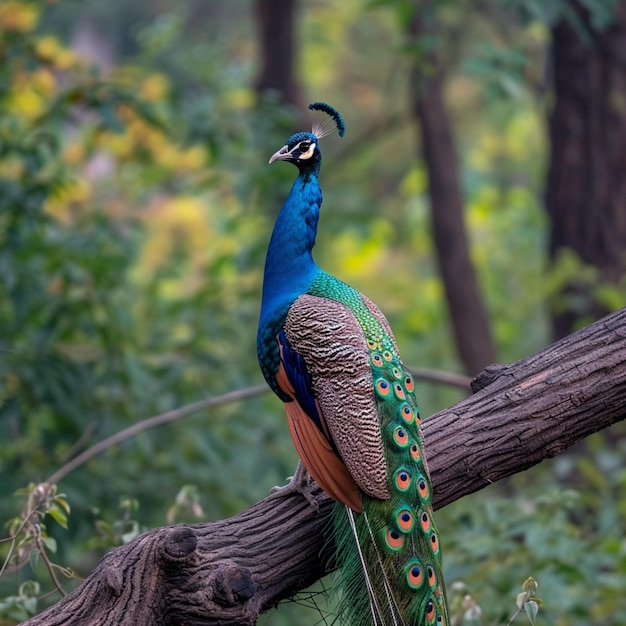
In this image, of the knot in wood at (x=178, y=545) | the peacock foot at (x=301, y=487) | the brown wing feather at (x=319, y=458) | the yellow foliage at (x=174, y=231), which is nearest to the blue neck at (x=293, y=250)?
the brown wing feather at (x=319, y=458)

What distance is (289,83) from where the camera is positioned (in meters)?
8.05

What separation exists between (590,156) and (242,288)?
2426 mm

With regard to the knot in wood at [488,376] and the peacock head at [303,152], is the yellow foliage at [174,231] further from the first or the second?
the knot in wood at [488,376]

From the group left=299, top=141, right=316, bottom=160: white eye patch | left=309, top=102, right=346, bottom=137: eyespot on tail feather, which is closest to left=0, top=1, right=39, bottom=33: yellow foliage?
left=309, top=102, right=346, bottom=137: eyespot on tail feather

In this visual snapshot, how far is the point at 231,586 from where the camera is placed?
2.50 metres

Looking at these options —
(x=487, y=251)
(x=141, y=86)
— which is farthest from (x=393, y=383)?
(x=487, y=251)

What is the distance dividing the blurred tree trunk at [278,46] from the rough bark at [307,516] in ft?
17.4

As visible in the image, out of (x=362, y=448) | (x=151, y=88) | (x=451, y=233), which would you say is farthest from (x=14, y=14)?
(x=362, y=448)

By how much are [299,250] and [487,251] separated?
7533 millimetres

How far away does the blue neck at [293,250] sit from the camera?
10.1ft

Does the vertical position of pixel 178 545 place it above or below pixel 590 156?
below

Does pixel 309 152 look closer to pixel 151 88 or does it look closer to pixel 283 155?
pixel 283 155

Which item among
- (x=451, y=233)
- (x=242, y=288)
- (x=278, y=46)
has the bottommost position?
(x=242, y=288)

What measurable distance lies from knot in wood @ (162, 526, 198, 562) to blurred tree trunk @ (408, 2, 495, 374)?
5328mm
